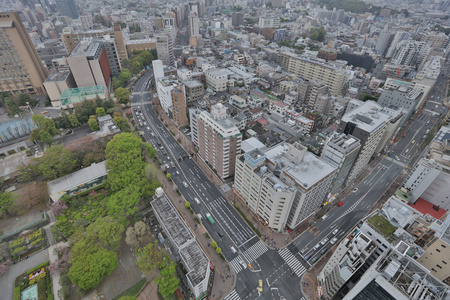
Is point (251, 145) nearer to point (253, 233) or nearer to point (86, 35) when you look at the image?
point (253, 233)

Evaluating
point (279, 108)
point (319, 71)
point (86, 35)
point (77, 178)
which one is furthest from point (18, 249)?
point (319, 71)

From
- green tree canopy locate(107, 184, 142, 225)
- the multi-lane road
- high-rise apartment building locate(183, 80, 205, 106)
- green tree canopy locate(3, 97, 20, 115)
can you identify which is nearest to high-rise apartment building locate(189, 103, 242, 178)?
the multi-lane road

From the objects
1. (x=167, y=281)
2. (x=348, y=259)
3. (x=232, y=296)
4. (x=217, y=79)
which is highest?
(x=217, y=79)

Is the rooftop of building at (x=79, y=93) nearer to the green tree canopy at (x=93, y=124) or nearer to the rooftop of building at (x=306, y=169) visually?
the green tree canopy at (x=93, y=124)

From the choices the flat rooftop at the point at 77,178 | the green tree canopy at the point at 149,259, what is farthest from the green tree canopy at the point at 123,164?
the green tree canopy at the point at 149,259

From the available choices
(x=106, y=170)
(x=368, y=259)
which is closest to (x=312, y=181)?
(x=368, y=259)

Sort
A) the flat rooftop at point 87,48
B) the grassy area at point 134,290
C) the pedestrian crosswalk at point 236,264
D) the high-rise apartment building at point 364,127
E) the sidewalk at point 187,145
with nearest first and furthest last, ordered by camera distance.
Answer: the grassy area at point 134,290 < the pedestrian crosswalk at point 236,264 < the high-rise apartment building at point 364,127 < the sidewalk at point 187,145 < the flat rooftop at point 87,48

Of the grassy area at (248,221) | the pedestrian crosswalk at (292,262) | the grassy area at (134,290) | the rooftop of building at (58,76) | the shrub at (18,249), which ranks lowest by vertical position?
the pedestrian crosswalk at (292,262)
